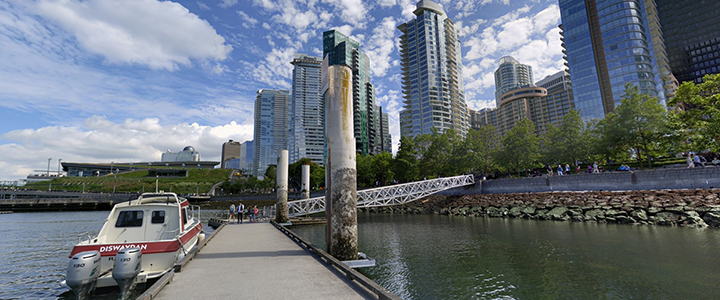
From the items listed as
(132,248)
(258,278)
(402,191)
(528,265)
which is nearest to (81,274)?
(132,248)

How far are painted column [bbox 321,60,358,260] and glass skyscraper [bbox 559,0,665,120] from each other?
333ft

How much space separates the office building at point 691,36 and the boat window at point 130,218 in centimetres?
18919

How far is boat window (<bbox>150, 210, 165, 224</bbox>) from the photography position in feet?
46.8

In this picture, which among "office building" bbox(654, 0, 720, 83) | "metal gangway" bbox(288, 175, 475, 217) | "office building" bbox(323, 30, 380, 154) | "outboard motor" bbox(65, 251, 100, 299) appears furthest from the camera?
"office building" bbox(323, 30, 380, 154)

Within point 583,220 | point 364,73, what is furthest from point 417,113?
point 583,220

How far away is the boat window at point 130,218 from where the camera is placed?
13.9 meters

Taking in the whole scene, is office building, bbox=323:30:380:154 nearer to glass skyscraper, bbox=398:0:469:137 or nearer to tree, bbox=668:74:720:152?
glass skyscraper, bbox=398:0:469:137

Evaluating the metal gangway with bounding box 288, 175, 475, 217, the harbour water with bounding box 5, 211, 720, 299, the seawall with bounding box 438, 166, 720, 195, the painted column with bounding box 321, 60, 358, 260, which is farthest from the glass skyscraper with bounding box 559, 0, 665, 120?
the painted column with bounding box 321, 60, 358, 260

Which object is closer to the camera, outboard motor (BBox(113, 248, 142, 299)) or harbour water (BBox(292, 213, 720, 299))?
outboard motor (BBox(113, 248, 142, 299))

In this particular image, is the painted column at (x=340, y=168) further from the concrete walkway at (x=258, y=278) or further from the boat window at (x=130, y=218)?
the boat window at (x=130, y=218)

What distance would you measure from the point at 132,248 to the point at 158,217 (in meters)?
4.28

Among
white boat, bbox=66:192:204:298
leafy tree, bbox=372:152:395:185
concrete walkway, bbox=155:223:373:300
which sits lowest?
concrete walkway, bbox=155:223:373:300

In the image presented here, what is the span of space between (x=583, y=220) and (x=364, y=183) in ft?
180

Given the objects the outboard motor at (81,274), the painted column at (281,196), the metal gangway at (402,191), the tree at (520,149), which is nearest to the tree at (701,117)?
the tree at (520,149)
